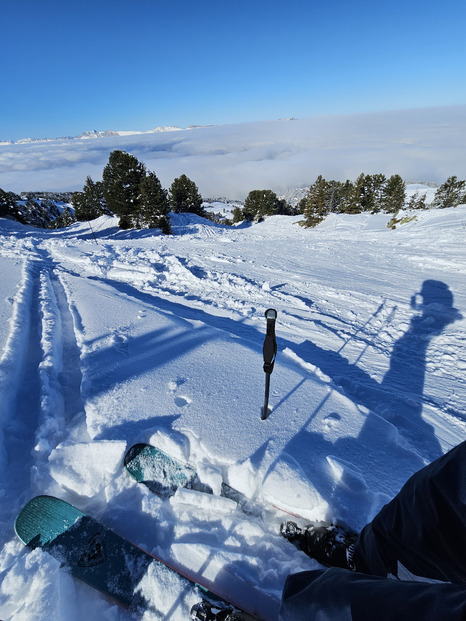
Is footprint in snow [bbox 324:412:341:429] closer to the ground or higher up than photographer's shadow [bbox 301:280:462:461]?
higher up

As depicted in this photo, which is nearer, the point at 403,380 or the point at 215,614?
the point at 215,614

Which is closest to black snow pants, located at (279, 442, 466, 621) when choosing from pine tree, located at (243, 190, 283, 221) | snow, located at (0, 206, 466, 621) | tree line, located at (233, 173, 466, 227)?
snow, located at (0, 206, 466, 621)

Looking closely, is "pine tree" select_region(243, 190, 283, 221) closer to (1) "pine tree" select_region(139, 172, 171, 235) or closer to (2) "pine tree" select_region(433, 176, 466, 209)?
(1) "pine tree" select_region(139, 172, 171, 235)

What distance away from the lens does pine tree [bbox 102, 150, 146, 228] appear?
87.8 ft

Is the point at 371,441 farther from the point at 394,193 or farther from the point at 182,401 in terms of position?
the point at 394,193

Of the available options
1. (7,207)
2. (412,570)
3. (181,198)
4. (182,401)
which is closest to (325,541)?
(412,570)

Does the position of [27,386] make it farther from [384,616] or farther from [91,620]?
[384,616]

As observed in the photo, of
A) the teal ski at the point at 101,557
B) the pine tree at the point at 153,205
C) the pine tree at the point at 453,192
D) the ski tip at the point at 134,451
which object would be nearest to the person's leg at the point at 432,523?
the teal ski at the point at 101,557

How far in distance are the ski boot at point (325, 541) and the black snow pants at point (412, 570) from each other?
19.1 inches

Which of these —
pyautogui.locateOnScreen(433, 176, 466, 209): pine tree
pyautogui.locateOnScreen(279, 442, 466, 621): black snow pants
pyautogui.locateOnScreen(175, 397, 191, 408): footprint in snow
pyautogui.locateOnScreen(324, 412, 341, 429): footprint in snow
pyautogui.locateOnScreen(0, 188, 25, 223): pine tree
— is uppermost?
pyautogui.locateOnScreen(0, 188, 25, 223): pine tree

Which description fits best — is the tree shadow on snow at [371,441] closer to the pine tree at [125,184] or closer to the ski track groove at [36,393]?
the ski track groove at [36,393]

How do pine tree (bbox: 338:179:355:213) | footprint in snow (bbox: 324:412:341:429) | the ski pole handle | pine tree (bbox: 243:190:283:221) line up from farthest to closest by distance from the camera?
pine tree (bbox: 243:190:283:221) < pine tree (bbox: 338:179:355:213) < footprint in snow (bbox: 324:412:341:429) < the ski pole handle

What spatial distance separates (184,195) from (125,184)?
14.2m

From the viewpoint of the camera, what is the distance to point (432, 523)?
123cm
